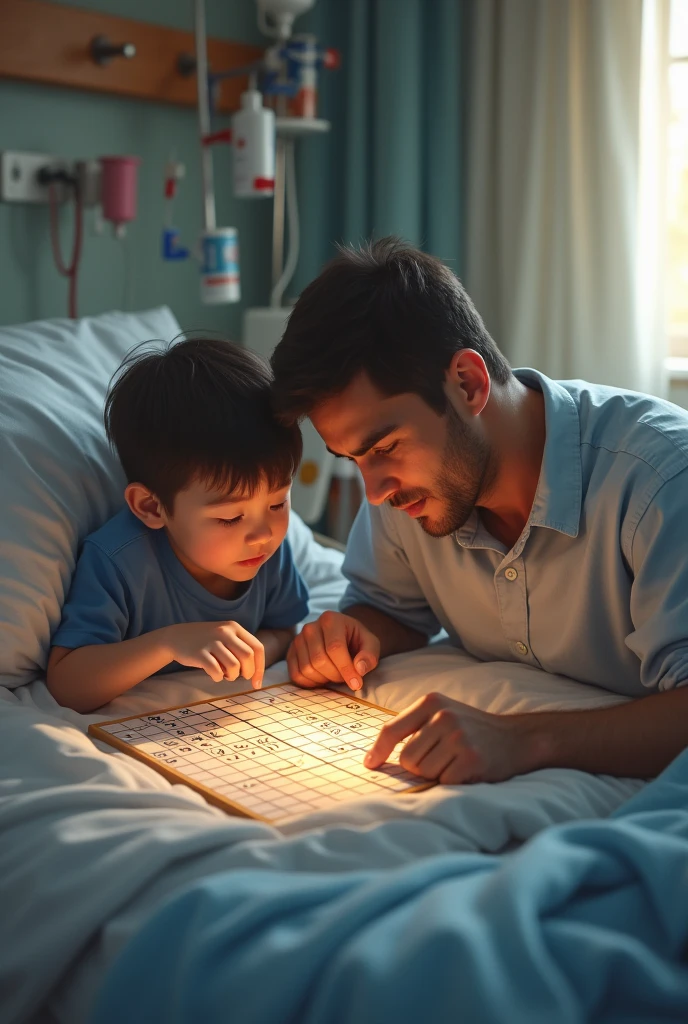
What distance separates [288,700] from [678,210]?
6.00 feet

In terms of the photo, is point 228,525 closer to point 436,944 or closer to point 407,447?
point 407,447

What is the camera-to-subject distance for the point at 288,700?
134cm

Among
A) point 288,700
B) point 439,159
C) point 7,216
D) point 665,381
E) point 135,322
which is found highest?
point 439,159

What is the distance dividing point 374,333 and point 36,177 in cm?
136

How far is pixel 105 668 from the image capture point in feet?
4.23

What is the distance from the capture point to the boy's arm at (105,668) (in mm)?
1288

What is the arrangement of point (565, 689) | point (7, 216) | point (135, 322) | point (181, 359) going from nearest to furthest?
1. point (565, 689)
2. point (181, 359)
3. point (135, 322)
4. point (7, 216)

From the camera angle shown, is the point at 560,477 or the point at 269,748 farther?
the point at 560,477

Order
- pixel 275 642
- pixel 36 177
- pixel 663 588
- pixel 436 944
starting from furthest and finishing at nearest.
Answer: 1. pixel 36 177
2. pixel 275 642
3. pixel 663 588
4. pixel 436 944

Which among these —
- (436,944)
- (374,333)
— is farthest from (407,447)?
(436,944)

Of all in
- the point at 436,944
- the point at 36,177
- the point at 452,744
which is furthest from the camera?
the point at 36,177

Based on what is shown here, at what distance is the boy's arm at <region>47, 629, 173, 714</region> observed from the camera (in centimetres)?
129

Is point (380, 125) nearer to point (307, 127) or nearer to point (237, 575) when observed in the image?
point (307, 127)

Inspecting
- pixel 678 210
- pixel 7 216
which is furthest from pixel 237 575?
pixel 678 210
